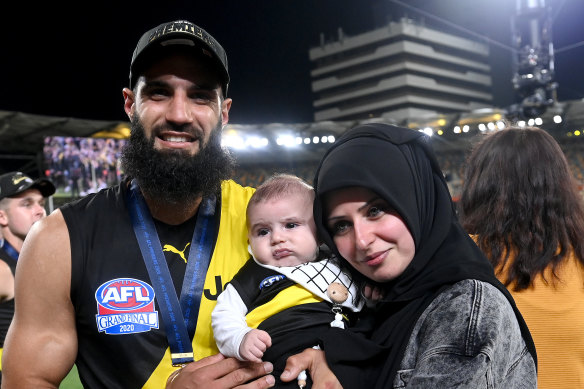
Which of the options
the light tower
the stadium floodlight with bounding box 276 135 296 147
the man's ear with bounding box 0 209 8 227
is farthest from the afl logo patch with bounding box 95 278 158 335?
the stadium floodlight with bounding box 276 135 296 147

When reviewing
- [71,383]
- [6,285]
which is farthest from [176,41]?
[71,383]

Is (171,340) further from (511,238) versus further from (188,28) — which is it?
(511,238)

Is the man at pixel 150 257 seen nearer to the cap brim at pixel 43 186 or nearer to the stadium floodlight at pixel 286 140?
the cap brim at pixel 43 186

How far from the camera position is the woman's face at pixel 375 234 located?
5.38ft

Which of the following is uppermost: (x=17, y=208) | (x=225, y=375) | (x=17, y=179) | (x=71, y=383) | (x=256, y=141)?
(x=256, y=141)

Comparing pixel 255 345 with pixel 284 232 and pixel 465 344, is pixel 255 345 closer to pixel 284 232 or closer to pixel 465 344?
pixel 284 232

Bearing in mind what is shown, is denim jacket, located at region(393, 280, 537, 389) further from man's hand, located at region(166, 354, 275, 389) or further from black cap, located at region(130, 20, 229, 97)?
black cap, located at region(130, 20, 229, 97)

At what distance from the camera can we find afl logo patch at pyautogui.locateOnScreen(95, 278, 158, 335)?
1.96m

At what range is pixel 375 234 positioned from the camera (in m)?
1.65

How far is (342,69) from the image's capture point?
292ft

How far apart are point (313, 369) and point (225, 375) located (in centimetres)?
31

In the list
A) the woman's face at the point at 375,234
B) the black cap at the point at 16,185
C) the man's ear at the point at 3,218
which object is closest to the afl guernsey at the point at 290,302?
the woman's face at the point at 375,234

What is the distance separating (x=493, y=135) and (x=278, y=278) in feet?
4.43

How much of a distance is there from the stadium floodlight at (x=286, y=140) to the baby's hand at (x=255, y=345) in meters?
20.6
